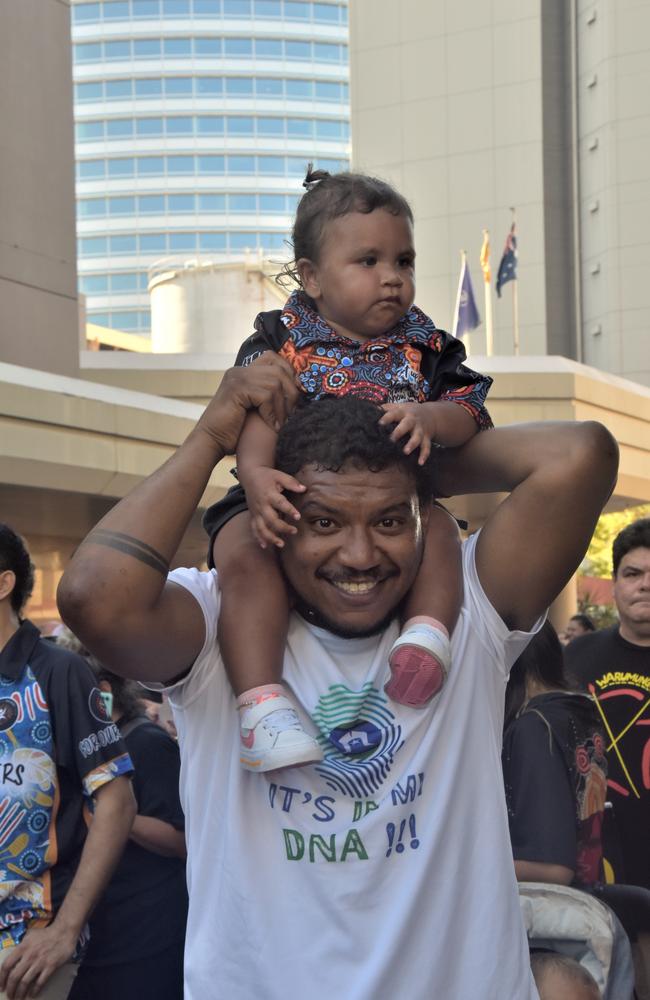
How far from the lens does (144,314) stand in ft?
314

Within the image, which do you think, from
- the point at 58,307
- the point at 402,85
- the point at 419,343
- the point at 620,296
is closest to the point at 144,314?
the point at 402,85

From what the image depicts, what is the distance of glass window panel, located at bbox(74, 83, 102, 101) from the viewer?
312 feet

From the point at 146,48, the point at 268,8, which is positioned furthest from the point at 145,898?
the point at 268,8

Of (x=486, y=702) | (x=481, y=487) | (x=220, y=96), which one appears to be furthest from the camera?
(x=220, y=96)

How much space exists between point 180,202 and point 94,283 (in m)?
8.56

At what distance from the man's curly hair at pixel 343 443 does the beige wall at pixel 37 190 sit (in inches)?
604

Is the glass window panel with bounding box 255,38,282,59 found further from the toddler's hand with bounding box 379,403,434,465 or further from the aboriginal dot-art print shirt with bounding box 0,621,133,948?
the toddler's hand with bounding box 379,403,434,465

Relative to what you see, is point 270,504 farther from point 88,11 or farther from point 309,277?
point 88,11

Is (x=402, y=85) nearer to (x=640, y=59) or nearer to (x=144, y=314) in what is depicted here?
(x=640, y=59)

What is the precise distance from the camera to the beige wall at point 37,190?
17672mm

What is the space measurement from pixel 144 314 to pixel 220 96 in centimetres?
1607

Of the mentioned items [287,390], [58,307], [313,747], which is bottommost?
[313,747]

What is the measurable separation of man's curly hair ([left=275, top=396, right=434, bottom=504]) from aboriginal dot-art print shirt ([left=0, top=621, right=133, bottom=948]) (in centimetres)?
167

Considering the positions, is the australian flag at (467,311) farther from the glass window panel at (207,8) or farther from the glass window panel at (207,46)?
the glass window panel at (207,8)
